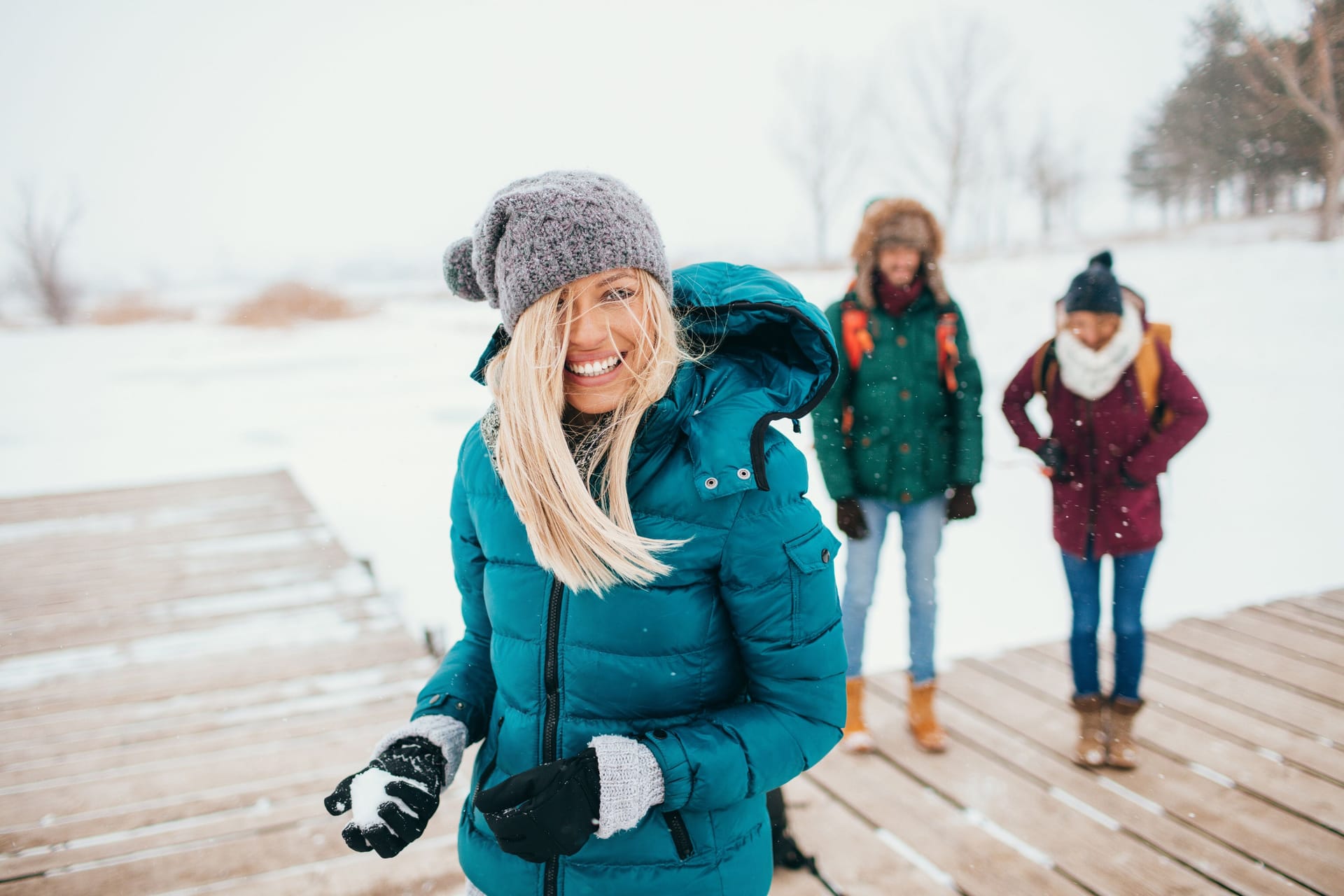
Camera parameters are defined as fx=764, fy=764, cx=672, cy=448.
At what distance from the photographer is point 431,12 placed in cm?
677

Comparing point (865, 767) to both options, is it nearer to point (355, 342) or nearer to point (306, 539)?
point (306, 539)

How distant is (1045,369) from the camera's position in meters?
2.88

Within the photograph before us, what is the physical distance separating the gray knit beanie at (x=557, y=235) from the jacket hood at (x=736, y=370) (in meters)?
0.16

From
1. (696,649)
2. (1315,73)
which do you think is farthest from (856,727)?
(1315,73)

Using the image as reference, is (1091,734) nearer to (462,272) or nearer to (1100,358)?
(1100,358)

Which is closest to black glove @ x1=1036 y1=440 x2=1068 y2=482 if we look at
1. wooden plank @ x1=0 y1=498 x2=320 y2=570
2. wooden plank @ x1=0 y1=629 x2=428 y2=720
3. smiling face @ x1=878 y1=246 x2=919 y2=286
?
smiling face @ x1=878 y1=246 x2=919 y2=286

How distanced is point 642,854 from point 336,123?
12982 millimetres

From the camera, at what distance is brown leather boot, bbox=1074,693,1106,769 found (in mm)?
2686

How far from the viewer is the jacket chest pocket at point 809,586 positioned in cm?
112

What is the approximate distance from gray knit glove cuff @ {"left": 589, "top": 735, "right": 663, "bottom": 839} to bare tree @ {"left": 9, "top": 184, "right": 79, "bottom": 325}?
19.2m

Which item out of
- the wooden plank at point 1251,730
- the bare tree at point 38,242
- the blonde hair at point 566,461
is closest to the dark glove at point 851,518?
the wooden plank at point 1251,730

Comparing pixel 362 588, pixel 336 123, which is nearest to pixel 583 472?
pixel 362 588

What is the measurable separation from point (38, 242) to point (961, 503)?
62.8 feet

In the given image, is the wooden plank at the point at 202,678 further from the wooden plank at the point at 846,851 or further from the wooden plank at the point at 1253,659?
the wooden plank at the point at 1253,659
